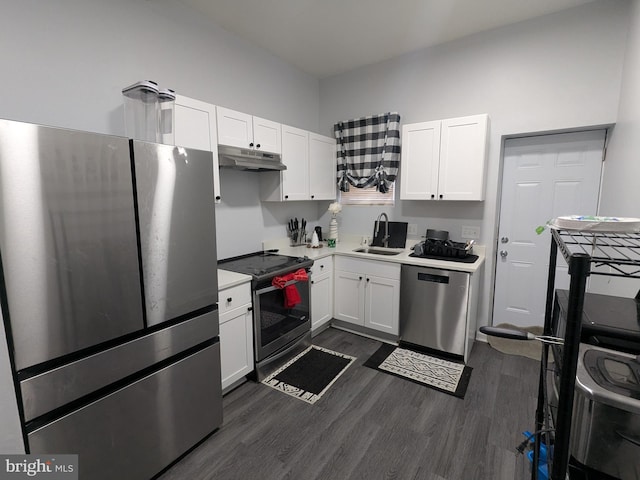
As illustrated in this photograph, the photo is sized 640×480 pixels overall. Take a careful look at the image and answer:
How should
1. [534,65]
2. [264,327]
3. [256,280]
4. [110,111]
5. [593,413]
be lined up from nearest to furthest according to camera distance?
[593,413]
[110,111]
[256,280]
[264,327]
[534,65]

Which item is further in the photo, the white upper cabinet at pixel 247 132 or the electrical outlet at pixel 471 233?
the electrical outlet at pixel 471 233

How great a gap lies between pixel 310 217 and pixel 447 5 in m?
2.51

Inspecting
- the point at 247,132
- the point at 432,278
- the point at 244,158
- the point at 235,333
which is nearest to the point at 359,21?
the point at 247,132

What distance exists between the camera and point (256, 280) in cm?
231

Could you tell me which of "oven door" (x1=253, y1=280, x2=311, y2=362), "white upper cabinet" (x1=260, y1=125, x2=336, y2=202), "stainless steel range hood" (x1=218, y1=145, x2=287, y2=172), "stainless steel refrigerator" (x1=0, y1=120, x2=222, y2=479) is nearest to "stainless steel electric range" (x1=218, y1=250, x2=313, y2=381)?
"oven door" (x1=253, y1=280, x2=311, y2=362)

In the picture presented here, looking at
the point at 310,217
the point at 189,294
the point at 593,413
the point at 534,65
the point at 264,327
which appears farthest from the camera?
the point at 310,217

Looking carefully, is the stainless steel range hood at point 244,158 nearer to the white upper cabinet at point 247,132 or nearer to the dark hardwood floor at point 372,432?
the white upper cabinet at point 247,132

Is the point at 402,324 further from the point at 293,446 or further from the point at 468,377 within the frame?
the point at 293,446

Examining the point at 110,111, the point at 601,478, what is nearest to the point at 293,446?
the point at 601,478

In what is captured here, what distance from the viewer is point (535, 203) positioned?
2.91 metres

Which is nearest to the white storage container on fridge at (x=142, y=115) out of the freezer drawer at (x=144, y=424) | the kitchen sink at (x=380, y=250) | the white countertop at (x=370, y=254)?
the freezer drawer at (x=144, y=424)

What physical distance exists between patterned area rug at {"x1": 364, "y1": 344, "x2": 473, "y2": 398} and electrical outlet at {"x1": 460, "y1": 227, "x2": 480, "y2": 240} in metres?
1.25

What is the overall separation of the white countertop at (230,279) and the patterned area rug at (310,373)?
0.90 m

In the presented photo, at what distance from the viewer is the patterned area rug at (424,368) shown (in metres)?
2.42
